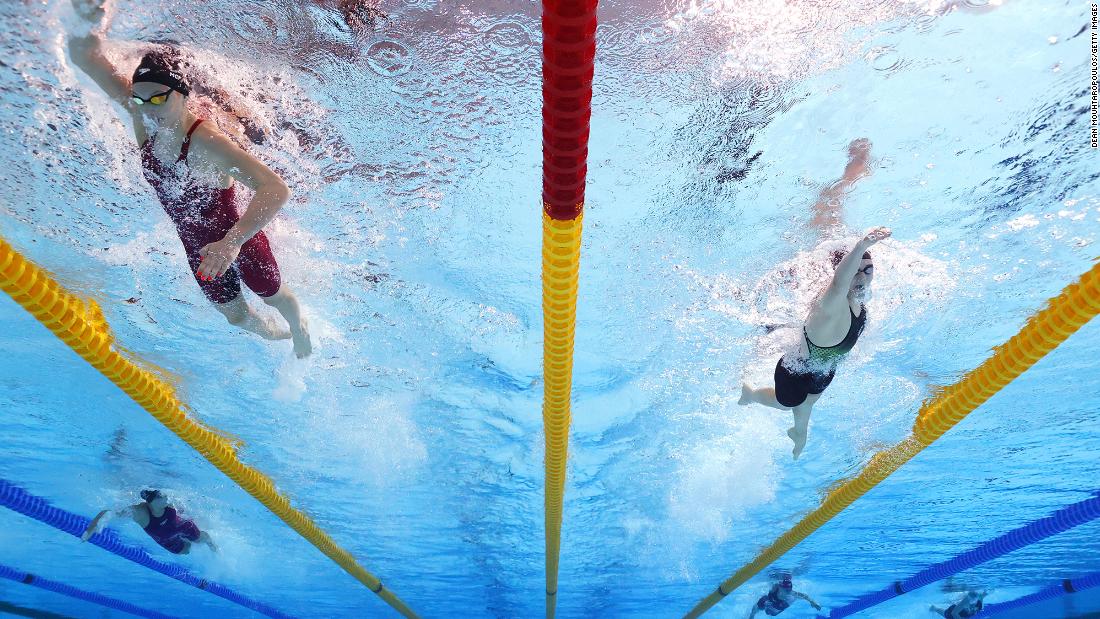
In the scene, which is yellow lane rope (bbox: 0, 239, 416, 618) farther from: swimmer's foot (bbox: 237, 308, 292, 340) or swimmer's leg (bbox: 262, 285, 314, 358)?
swimmer's leg (bbox: 262, 285, 314, 358)

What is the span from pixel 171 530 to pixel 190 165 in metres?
7.29

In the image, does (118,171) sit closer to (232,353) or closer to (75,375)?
(232,353)

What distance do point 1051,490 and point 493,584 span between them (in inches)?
403

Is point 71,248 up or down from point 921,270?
down

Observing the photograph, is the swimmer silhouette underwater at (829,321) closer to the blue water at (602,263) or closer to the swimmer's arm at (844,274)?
the swimmer's arm at (844,274)

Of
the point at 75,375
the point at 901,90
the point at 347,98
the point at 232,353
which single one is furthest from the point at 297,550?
the point at 901,90

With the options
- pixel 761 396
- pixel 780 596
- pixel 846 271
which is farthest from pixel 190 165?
pixel 780 596

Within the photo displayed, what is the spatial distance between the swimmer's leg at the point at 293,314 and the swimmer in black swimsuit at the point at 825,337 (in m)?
3.75

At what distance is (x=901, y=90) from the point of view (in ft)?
11.3

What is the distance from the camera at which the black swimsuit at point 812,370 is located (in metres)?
4.39

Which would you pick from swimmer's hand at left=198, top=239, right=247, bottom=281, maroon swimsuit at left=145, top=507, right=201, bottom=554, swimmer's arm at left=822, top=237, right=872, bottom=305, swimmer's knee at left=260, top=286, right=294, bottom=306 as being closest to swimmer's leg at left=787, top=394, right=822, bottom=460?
swimmer's arm at left=822, top=237, right=872, bottom=305

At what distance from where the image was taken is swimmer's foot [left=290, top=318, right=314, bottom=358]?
454cm

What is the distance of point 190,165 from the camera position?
3.28 meters

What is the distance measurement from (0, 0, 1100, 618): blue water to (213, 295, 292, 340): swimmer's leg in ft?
1.67
